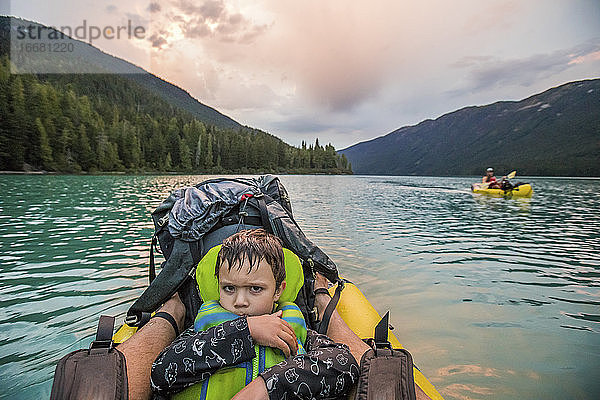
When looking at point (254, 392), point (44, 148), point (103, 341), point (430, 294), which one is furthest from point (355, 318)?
point (44, 148)

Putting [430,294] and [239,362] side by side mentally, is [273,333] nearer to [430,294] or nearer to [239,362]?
[239,362]

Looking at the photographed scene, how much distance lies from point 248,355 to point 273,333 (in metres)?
0.19

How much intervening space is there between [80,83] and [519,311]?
211923 mm

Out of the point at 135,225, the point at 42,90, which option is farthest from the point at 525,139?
the point at 135,225

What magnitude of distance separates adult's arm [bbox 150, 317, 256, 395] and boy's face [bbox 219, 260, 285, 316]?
0.23 metres

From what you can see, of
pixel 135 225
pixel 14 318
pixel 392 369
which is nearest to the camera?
pixel 392 369

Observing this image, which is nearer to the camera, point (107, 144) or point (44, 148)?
point (44, 148)

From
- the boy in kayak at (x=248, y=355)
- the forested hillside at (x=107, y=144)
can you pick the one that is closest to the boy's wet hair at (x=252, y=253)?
the boy in kayak at (x=248, y=355)

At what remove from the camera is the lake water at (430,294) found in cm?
378

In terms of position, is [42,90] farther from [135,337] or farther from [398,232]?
[135,337]

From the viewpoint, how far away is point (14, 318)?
4711mm

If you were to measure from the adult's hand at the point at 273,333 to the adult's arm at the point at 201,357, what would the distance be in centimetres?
5

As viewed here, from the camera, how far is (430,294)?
6.35m

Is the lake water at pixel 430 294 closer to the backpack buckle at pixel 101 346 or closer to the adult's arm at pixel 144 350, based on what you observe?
the adult's arm at pixel 144 350
